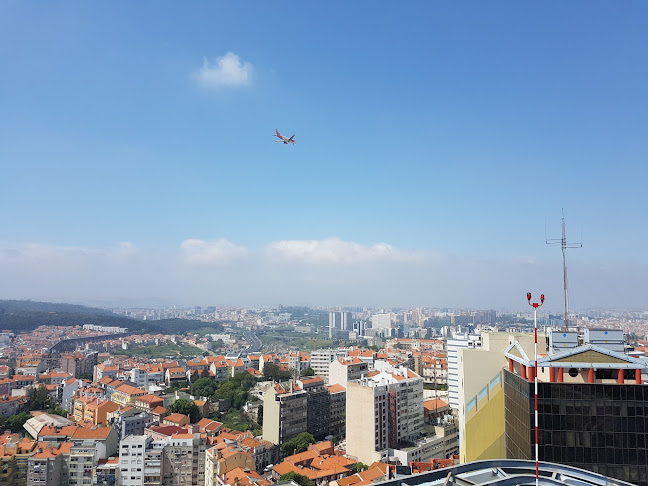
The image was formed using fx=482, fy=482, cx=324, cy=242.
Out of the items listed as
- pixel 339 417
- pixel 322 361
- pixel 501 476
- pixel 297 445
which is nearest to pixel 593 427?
pixel 501 476

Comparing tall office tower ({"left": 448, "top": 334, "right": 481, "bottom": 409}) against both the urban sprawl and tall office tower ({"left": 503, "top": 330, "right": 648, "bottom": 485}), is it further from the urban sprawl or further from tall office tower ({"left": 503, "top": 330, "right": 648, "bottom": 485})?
tall office tower ({"left": 503, "top": 330, "right": 648, "bottom": 485})

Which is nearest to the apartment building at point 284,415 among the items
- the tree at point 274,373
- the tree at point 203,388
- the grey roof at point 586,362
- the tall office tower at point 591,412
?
the tree at point 203,388

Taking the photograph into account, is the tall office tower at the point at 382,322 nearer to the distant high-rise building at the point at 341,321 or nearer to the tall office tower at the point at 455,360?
the distant high-rise building at the point at 341,321

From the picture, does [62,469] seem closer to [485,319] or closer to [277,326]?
[485,319]

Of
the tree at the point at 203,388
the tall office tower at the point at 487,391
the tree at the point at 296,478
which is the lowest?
the tree at the point at 203,388

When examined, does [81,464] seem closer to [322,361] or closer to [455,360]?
[455,360]

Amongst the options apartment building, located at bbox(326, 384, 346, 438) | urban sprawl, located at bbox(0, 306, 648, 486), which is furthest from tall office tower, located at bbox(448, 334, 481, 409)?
apartment building, located at bbox(326, 384, 346, 438)
